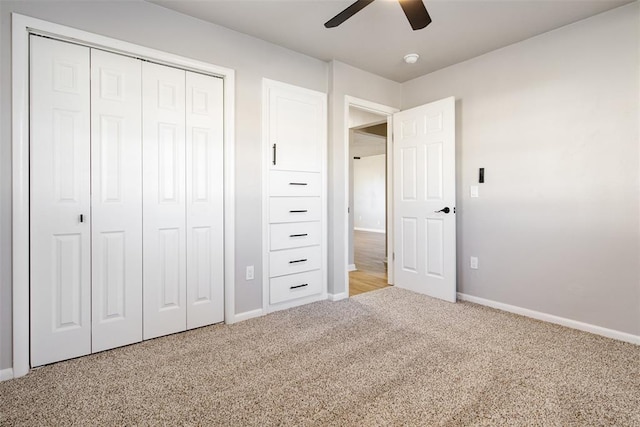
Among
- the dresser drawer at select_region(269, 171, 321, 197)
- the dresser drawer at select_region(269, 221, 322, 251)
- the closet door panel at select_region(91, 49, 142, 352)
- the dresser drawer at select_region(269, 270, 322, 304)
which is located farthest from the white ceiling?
the dresser drawer at select_region(269, 270, 322, 304)

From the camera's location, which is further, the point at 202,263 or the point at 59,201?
the point at 202,263

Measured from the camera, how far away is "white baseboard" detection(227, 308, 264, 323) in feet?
8.95

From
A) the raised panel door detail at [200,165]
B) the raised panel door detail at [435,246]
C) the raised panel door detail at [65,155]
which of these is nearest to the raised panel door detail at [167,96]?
the raised panel door detail at [200,165]

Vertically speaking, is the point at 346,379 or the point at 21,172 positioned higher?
the point at 21,172

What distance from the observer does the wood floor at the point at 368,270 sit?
153 inches

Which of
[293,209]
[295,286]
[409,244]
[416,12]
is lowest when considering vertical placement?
[295,286]

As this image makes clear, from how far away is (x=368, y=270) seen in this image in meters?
4.83

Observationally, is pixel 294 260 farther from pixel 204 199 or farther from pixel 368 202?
pixel 368 202

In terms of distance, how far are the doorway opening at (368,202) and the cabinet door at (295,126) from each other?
0.61 m

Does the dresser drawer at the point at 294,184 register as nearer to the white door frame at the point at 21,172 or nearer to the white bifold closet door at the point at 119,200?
the white bifold closet door at the point at 119,200

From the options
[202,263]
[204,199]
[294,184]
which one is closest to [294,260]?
[294,184]

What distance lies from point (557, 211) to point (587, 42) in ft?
4.39

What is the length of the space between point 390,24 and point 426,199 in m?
1.73

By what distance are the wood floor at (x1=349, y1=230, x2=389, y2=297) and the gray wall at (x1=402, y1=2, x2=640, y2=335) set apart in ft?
3.54
